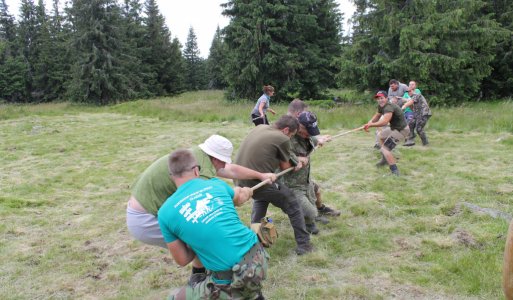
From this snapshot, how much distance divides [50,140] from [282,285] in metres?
12.0

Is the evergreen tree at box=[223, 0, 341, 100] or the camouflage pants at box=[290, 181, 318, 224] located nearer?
the camouflage pants at box=[290, 181, 318, 224]

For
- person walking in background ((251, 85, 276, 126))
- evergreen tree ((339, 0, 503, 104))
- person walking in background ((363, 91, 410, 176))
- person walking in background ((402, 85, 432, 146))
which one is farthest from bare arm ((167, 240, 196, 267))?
evergreen tree ((339, 0, 503, 104))

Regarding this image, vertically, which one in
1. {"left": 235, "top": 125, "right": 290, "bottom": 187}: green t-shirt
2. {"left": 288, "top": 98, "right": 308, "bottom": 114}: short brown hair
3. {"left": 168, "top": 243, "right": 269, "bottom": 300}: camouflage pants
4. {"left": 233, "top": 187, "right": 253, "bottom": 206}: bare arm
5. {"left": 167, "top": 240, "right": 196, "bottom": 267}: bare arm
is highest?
{"left": 288, "top": 98, "right": 308, "bottom": 114}: short brown hair

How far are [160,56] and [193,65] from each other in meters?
15.5

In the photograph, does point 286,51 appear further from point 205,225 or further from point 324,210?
point 205,225

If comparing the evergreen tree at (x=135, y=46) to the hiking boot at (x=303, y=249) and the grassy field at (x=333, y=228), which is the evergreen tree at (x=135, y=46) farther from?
the hiking boot at (x=303, y=249)

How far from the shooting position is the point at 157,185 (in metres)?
3.39

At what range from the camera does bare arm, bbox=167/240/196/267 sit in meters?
2.79

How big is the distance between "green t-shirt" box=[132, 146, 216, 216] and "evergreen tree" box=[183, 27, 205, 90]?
162ft

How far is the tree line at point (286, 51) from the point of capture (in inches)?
734

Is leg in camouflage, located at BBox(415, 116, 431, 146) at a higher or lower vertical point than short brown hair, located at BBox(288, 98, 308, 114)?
lower

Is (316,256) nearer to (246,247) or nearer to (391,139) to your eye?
(246,247)

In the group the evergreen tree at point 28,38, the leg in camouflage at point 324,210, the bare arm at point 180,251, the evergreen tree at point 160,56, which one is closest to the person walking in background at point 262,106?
the leg in camouflage at point 324,210

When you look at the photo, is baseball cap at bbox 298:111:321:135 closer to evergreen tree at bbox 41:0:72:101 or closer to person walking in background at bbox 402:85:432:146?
person walking in background at bbox 402:85:432:146
